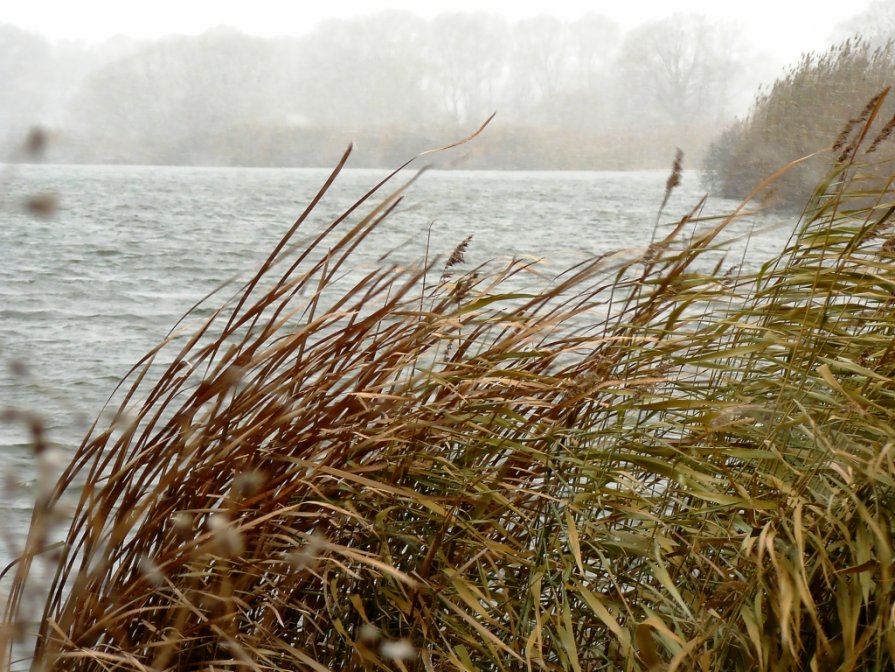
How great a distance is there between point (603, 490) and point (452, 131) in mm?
13674

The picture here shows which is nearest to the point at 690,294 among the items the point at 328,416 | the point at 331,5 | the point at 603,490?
the point at 603,490

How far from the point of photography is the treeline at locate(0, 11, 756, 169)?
14531mm

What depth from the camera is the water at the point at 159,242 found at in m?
2.65

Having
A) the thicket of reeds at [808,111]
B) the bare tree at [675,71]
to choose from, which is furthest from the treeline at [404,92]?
the thicket of reeds at [808,111]

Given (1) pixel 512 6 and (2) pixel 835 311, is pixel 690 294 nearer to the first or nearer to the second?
(2) pixel 835 311

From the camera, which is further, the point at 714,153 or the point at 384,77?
the point at 384,77

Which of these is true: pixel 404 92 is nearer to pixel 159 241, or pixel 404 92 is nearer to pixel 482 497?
pixel 159 241

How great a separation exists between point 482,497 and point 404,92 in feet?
51.3

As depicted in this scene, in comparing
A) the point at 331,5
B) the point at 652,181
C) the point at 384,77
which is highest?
the point at 331,5

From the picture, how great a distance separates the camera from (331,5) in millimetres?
19703

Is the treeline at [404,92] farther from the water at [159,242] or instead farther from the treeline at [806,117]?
the treeline at [806,117]

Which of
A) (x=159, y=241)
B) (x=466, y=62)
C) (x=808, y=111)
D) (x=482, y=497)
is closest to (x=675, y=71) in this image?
(x=466, y=62)

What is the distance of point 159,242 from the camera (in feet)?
21.7

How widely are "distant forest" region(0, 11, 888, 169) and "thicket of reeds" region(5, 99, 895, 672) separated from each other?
42.7 feet
